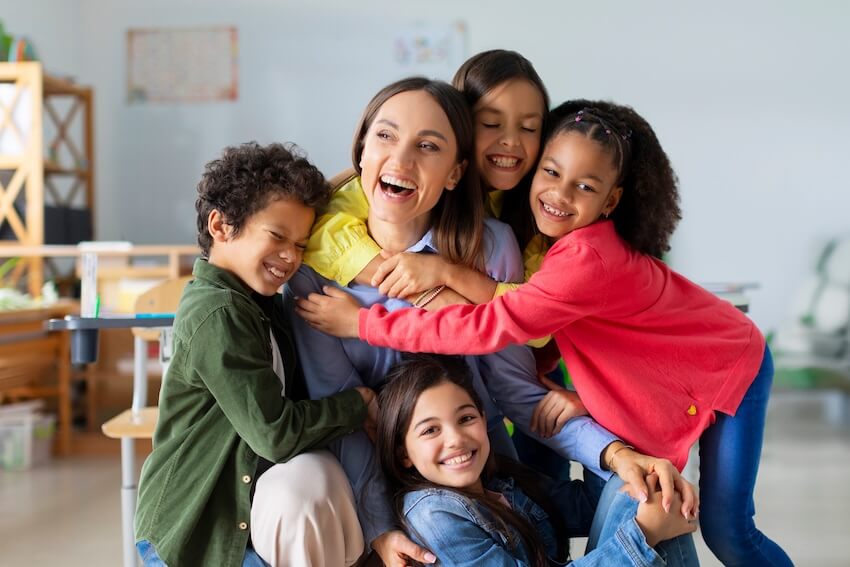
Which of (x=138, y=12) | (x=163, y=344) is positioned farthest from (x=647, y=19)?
(x=163, y=344)

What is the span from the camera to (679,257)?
5.16 metres

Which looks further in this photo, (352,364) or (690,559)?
(352,364)

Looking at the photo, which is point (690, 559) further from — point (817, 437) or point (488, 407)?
point (817, 437)

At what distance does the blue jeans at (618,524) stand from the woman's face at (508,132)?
0.55 metres

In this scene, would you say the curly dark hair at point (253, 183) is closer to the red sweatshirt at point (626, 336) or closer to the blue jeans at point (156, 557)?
the red sweatshirt at point (626, 336)

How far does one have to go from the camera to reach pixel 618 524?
133 centimetres

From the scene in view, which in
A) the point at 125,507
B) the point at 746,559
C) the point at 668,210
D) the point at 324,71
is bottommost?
the point at 125,507

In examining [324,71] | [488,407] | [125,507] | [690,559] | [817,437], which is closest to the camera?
[690,559]

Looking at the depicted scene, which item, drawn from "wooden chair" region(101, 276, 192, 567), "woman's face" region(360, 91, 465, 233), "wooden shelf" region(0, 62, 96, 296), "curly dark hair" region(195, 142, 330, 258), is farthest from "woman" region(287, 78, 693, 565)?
"wooden shelf" region(0, 62, 96, 296)

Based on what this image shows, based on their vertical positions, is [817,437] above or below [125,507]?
below

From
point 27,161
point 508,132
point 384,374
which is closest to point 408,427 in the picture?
point 384,374

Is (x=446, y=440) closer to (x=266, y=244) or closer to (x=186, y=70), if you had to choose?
(x=266, y=244)

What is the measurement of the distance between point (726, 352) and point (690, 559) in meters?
0.35

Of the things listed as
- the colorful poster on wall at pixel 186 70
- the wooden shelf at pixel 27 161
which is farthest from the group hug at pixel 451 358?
the colorful poster on wall at pixel 186 70
